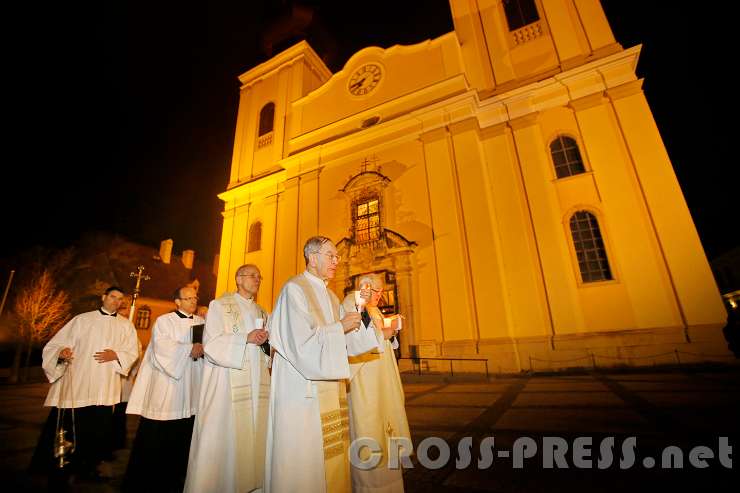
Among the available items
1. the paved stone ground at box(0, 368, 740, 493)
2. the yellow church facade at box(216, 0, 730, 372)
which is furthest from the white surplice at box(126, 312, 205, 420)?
the yellow church facade at box(216, 0, 730, 372)

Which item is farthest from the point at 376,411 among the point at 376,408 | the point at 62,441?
the point at 62,441

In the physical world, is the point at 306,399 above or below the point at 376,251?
below

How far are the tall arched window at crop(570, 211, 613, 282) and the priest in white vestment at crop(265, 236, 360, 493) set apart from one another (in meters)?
10.3

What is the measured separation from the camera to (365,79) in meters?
15.8

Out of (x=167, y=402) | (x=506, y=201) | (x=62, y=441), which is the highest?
(x=506, y=201)

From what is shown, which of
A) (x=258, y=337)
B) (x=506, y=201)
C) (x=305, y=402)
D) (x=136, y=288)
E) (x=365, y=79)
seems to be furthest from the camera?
(x=365, y=79)

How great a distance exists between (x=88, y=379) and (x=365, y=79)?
606 inches

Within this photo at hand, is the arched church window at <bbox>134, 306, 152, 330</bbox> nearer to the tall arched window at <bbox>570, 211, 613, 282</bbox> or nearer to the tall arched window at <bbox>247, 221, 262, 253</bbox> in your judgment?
the tall arched window at <bbox>247, 221, 262, 253</bbox>

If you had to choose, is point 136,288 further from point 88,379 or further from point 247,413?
point 247,413

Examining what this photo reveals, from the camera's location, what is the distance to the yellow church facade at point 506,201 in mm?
9438

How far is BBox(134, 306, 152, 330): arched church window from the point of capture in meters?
24.7

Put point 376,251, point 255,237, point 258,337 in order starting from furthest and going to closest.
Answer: point 255,237, point 376,251, point 258,337

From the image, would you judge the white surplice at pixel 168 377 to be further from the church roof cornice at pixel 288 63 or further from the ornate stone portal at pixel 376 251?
the church roof cornice at pixel 288 63

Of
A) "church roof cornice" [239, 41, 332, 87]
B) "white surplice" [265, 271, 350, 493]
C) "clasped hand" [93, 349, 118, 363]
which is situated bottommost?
"white surplice" [265, 271, 350, 493]
